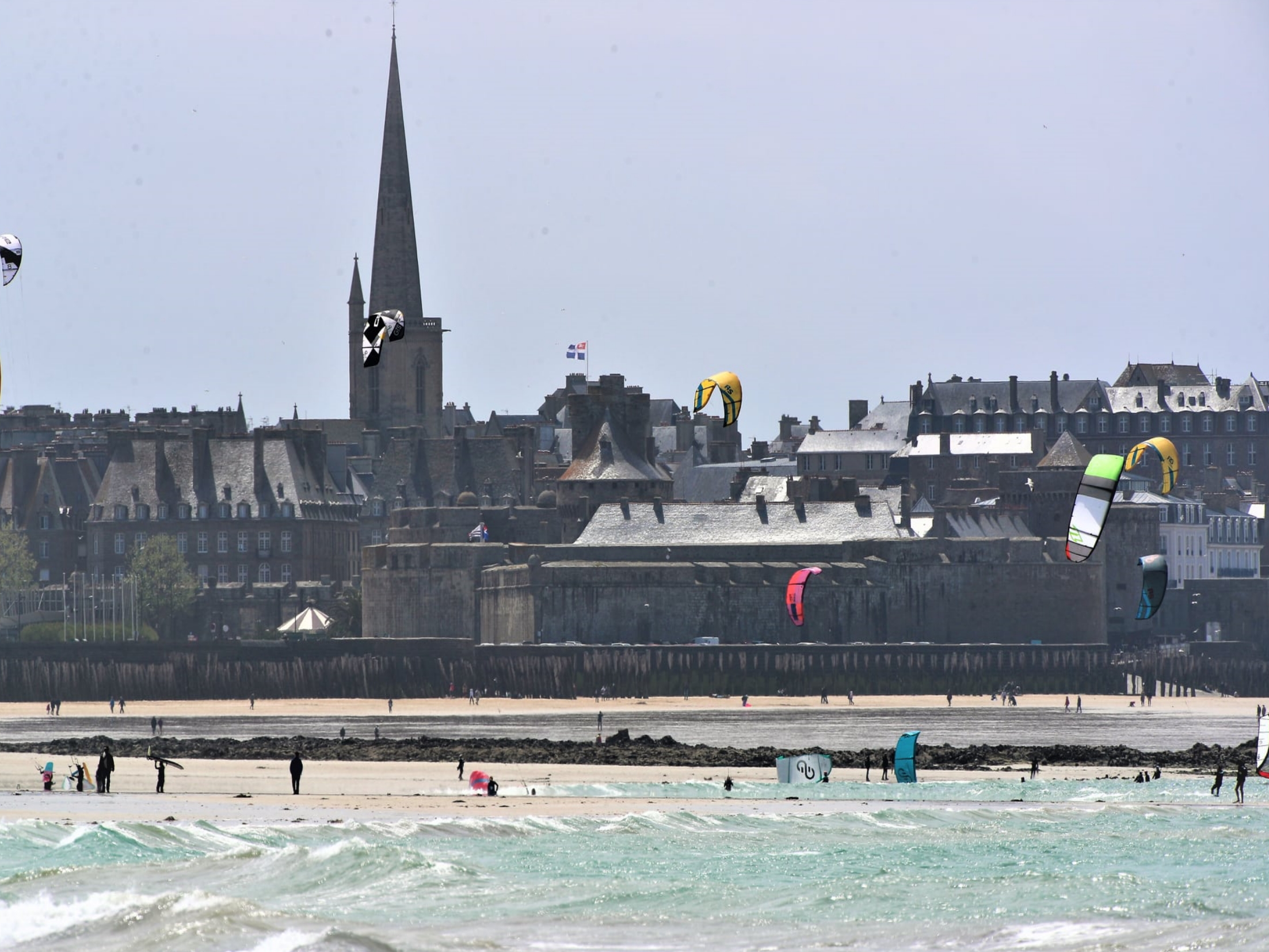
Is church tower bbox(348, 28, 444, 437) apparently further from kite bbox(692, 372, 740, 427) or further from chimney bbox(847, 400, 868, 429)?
kite bbox(692, 372, 740, 427)

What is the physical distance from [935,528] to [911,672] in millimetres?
8122

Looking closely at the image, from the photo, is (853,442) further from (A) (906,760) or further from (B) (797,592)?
(A) (906,760)

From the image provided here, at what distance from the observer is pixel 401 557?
86562mm

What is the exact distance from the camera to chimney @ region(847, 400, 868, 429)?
395 feet

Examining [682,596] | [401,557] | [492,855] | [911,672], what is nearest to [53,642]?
[401,557]

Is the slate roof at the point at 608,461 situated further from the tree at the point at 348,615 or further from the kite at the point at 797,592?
the kite at the point at 797,592

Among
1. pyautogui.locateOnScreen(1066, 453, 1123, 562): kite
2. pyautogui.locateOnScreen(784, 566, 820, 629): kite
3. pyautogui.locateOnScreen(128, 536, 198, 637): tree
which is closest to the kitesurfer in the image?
pyautogui.locateOnScreen(1066, 453, 1123, 562): kite

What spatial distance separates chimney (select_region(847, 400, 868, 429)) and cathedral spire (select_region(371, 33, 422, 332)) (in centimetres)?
2183

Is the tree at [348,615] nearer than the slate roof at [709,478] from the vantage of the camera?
Yes

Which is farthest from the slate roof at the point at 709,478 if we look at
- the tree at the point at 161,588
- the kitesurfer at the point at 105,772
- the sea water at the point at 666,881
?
the sea water at the point at 666,881

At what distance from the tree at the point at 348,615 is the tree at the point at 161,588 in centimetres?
526

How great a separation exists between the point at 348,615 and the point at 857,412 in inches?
1510

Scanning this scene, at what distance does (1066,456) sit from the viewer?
94.4 meters

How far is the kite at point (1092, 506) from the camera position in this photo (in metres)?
37.1
